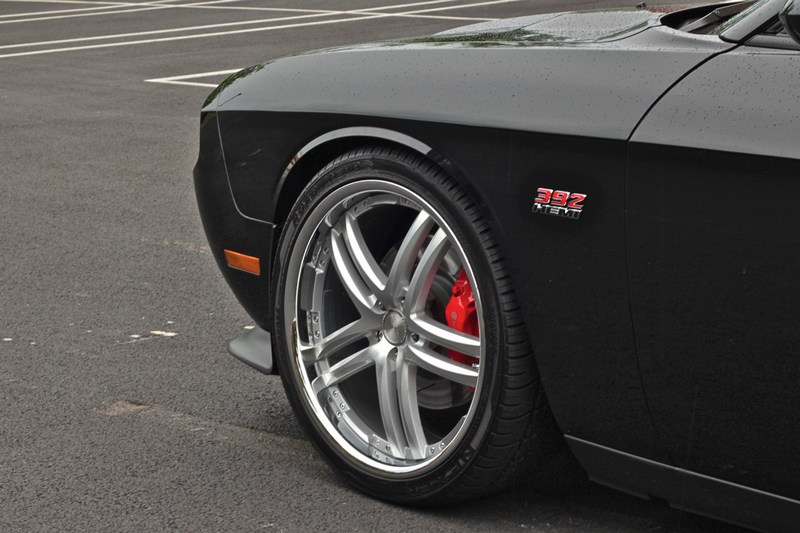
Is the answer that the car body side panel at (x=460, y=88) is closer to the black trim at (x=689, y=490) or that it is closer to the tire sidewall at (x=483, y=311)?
the tire sidewall at (x=483, y=311)

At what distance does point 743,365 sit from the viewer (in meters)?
2.49

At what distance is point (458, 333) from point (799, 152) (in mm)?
987

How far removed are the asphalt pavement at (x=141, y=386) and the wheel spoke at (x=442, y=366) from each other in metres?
0.37

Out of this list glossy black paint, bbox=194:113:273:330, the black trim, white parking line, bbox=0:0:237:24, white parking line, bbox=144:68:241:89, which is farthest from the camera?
white parking line, bbox=0:0:237:24

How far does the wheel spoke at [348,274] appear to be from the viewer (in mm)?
3273

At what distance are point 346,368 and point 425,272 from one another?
1.28 ft

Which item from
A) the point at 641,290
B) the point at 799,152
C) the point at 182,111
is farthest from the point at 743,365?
the point at 182,111

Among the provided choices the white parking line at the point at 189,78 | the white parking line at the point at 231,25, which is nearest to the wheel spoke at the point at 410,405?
the white parking line at the point at 189,78

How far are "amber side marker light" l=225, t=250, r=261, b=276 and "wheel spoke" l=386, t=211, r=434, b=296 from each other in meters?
0.50

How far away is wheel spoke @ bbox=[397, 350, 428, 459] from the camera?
318 cm

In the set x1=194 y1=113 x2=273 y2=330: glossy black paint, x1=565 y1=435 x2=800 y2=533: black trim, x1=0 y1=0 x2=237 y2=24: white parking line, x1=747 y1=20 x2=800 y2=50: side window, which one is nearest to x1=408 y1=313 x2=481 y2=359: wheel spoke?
x1=565 y1=435 x2=800 y2=533: black trim

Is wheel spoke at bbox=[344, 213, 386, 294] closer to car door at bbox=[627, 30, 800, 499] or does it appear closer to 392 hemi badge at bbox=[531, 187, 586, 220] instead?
392 hemi badge at bbox=[531, 187, 586, 220]

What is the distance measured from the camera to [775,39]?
2574mm

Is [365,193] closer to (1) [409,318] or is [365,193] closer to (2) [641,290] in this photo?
(1) [409,318]
